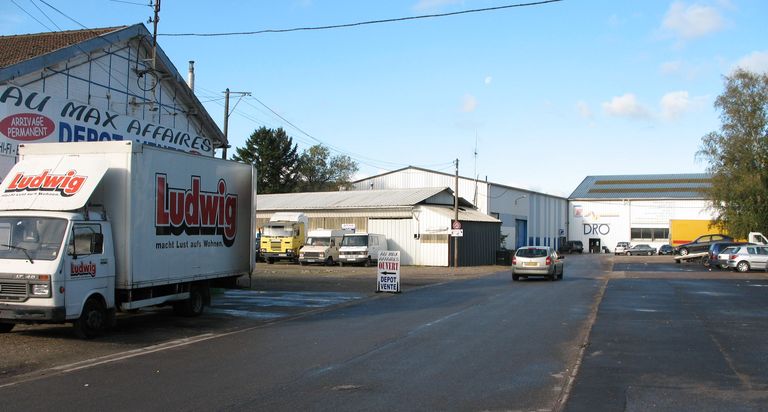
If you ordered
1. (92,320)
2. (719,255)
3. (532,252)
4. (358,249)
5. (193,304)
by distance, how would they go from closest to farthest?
(92,320), (193,304), (532,252), (719,255), (358,249)

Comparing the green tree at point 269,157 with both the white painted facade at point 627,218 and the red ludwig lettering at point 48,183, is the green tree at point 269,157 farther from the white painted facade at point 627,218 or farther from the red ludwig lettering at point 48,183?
the red ludwig lettering at point 48,183

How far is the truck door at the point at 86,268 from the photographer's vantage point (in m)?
11.9

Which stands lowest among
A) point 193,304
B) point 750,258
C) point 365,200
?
point 193,304

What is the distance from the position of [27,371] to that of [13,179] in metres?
4.66

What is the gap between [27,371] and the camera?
9.91m

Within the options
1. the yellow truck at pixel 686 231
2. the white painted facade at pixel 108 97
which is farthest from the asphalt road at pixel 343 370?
the yellow truck at pixel 686 231

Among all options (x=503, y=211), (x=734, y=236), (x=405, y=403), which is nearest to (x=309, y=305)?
(x=405, y=403)

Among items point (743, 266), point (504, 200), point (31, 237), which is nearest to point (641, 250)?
point (504, 200)

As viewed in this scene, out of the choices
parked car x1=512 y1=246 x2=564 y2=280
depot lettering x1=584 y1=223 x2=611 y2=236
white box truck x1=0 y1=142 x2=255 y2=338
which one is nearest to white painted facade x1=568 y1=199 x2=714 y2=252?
depot lettering x1=584 y1=223 x2=611 y2=236

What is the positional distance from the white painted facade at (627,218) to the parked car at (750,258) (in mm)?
51171

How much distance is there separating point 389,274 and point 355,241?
21.2m

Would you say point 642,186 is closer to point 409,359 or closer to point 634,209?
point 634,209

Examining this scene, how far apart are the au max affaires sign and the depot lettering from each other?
78131 mm

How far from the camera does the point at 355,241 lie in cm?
4534
